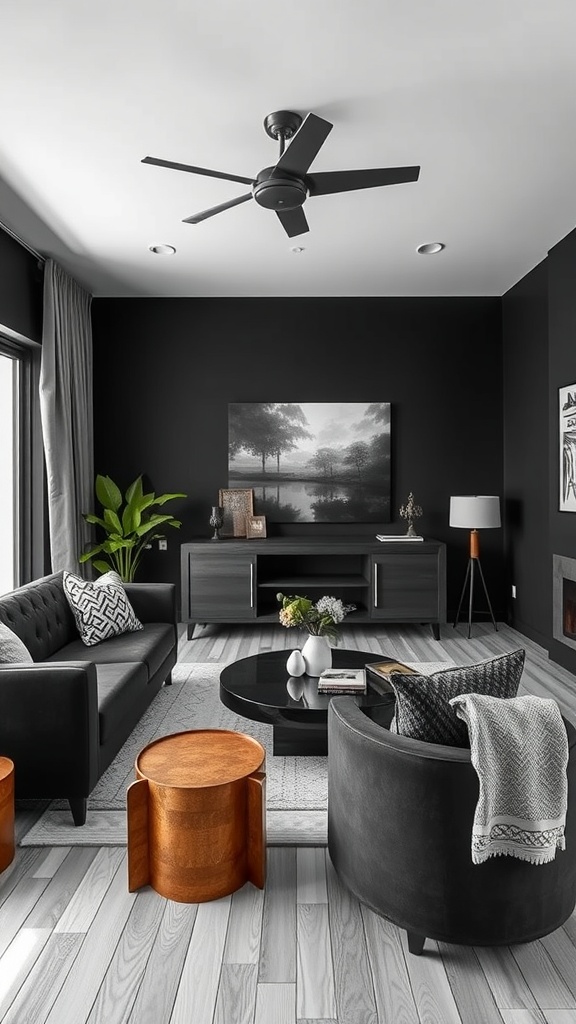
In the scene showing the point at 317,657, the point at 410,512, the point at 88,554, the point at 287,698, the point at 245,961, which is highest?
the point at 410,512

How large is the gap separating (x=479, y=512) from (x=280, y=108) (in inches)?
129

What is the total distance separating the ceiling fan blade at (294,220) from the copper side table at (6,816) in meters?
2.54

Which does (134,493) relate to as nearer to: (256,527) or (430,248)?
(256,527)

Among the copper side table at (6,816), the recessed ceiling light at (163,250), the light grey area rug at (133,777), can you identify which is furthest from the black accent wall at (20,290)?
the copper side table at (6,816)

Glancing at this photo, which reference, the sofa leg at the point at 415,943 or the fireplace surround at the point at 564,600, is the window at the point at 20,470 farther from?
the sofa leg at the point at 415,943

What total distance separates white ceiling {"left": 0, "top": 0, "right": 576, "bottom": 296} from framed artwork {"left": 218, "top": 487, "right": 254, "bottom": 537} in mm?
1911

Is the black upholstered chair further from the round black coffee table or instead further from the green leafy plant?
the green leafy plant

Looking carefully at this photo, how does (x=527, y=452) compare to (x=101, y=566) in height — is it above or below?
above

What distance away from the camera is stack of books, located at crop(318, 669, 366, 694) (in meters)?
2.85

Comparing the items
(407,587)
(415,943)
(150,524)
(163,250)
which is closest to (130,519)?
A: (150,524)

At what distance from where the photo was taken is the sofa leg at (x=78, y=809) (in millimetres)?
2418

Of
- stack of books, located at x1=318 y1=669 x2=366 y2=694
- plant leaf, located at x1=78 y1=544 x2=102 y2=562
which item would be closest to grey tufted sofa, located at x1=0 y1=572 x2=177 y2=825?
stack of books, located at x1=318 y1=669 x2=366 y2=694

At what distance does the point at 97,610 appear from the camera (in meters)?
3.59

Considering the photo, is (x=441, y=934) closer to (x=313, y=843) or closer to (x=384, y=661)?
(x=313, y=843)
